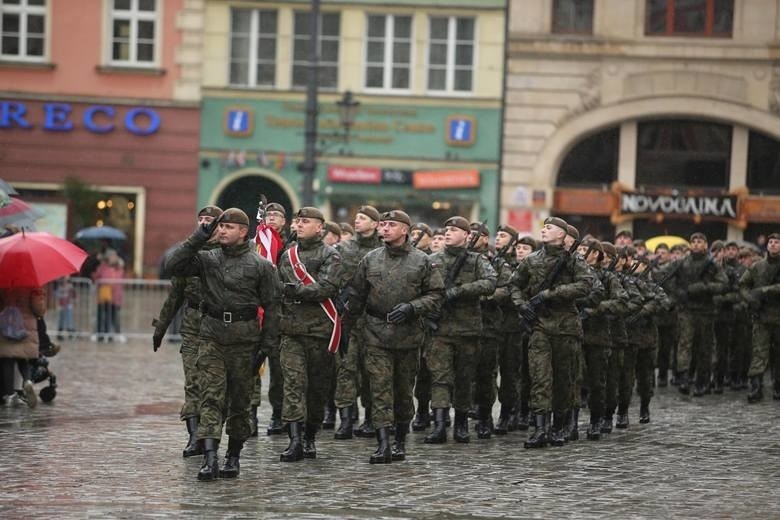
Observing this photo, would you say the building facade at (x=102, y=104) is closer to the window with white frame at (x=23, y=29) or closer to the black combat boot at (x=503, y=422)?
the window with white frame at (x=23, y=29)

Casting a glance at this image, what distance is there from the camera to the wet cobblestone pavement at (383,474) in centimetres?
1113

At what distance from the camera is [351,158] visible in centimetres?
3756

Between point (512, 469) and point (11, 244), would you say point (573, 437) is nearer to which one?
point (512, 469)

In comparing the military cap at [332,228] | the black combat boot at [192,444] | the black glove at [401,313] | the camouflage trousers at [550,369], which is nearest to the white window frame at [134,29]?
the military cap at [332,228]

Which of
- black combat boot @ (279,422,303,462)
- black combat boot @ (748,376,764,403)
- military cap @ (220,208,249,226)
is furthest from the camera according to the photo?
black combat boot @ (748,376,764,403)

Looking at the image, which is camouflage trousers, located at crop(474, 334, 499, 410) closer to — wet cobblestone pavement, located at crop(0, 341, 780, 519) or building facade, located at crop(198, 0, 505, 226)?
wet cobblestone pavement, located at crop(0, 341, 780, 519)

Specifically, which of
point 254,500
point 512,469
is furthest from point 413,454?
point 254,500

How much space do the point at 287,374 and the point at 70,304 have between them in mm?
16500

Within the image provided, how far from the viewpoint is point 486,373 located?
633 inches

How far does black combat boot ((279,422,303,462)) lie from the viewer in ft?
44.6

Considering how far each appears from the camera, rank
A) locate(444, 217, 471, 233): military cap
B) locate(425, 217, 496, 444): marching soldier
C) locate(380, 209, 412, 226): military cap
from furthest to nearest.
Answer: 1. locate(444, 217, 471, 233): military cap
2. locate(425, 217, 496, 444): marching soldier
3. locate(380, 209, 412, 226): military cap

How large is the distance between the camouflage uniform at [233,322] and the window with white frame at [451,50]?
25.6 m

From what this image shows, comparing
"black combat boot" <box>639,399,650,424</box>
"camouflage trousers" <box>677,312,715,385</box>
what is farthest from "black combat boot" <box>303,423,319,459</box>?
"camouflage trousers" <box>677,312,715,385</box>

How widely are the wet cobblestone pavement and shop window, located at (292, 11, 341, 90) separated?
20.4 metres
